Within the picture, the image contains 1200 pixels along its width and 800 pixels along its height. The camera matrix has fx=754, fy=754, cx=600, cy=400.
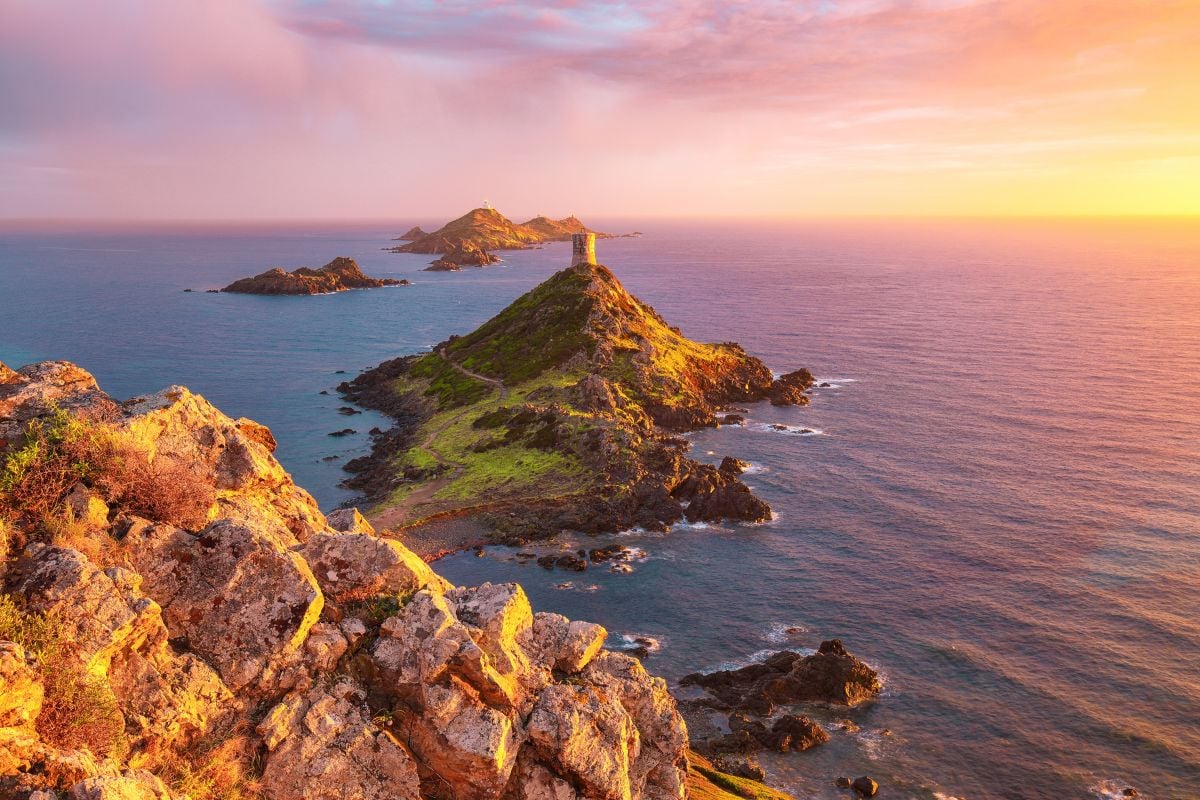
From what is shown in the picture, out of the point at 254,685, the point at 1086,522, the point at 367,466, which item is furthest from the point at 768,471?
the point at 254,685

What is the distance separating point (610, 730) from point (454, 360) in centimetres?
12332

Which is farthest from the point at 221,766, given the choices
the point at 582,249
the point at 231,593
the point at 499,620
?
the point at 582,249

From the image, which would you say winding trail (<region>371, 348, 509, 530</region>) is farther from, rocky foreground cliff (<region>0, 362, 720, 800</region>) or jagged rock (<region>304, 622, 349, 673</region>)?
jagged rock (<region>304, 622, 349, 673</region>)

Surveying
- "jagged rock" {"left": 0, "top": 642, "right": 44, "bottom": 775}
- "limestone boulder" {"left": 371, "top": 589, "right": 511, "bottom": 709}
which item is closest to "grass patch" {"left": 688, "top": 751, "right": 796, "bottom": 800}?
"limestone boulder" {"left": 371, "top": 589, "right": 511, "bottom": 709}

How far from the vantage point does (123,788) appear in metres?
13.1

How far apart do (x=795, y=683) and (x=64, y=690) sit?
49.7m

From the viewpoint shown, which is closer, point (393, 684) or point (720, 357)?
point (393, 684)

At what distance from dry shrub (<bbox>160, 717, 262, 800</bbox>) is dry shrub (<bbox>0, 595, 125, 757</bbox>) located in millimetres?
1441

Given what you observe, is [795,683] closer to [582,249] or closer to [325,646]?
[325,646]

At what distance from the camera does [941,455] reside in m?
100

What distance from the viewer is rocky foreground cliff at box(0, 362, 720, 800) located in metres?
15.4

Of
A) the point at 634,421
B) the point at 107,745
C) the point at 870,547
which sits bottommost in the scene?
the point at 870,547

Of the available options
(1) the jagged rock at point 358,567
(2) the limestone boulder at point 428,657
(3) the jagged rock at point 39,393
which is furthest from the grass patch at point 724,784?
(3) the jagged rock at point 39,393

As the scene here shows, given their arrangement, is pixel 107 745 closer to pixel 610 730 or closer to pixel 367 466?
pixel 610 730
